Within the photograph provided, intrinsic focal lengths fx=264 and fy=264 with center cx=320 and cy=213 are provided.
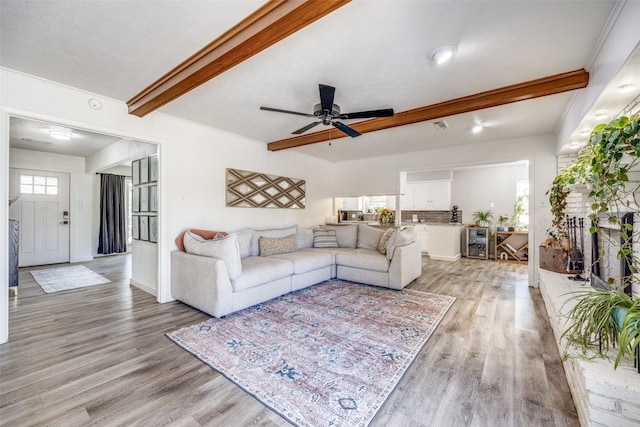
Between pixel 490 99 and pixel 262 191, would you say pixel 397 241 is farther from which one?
pixel 262 191

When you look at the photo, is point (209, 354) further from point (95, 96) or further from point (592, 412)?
point (95, 96)

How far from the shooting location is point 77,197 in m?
6.32

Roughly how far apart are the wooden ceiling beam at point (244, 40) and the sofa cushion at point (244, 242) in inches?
82.7

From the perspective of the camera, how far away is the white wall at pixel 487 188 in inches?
261

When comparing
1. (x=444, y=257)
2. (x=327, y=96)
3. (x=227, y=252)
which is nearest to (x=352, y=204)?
(x=444, y=257)

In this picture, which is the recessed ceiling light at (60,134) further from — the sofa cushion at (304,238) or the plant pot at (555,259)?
the plant pot at (555,259)

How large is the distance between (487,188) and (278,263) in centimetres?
613

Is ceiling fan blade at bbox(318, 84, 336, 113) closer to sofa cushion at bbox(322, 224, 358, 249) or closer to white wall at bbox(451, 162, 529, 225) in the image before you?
sofa cushion at bbox(322, 224, 358, 249)

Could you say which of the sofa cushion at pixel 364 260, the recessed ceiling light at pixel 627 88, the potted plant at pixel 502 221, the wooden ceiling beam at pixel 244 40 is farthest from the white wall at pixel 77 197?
the potted plant at pixel 502 221

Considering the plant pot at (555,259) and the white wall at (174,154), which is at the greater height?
the white wall at (174,154)

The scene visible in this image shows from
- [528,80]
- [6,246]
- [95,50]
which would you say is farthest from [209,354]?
[528,80]

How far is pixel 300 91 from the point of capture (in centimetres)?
279

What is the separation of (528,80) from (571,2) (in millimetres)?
1056

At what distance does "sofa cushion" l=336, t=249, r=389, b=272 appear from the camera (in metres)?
4.04
